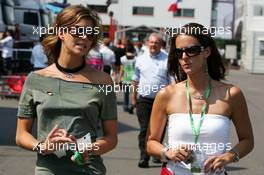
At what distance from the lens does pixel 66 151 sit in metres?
3.24

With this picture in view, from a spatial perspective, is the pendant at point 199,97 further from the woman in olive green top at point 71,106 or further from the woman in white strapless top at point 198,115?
the woman in olive green top at point 71,106

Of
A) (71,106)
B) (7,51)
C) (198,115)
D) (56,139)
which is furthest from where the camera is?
(7,51)

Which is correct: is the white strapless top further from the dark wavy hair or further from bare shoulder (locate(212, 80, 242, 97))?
the dark wavy hair

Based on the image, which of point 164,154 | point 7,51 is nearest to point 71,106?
point 164,154

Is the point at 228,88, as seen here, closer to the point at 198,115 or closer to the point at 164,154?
the point at 198,115

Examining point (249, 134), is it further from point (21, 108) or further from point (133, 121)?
point (133, 121)

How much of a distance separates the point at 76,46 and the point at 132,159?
5853 mm

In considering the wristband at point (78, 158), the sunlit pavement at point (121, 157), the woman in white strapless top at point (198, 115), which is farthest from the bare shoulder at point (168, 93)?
the sunlit pavement at point (121, 157)

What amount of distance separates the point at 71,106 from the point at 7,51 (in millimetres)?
21436

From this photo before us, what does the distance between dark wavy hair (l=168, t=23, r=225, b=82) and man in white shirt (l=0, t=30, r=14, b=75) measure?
809 inches

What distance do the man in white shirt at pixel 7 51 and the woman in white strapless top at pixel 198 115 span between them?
20.7m

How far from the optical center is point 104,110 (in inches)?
133

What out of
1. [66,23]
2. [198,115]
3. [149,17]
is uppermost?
[66,23]

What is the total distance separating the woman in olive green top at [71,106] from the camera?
3254mm
